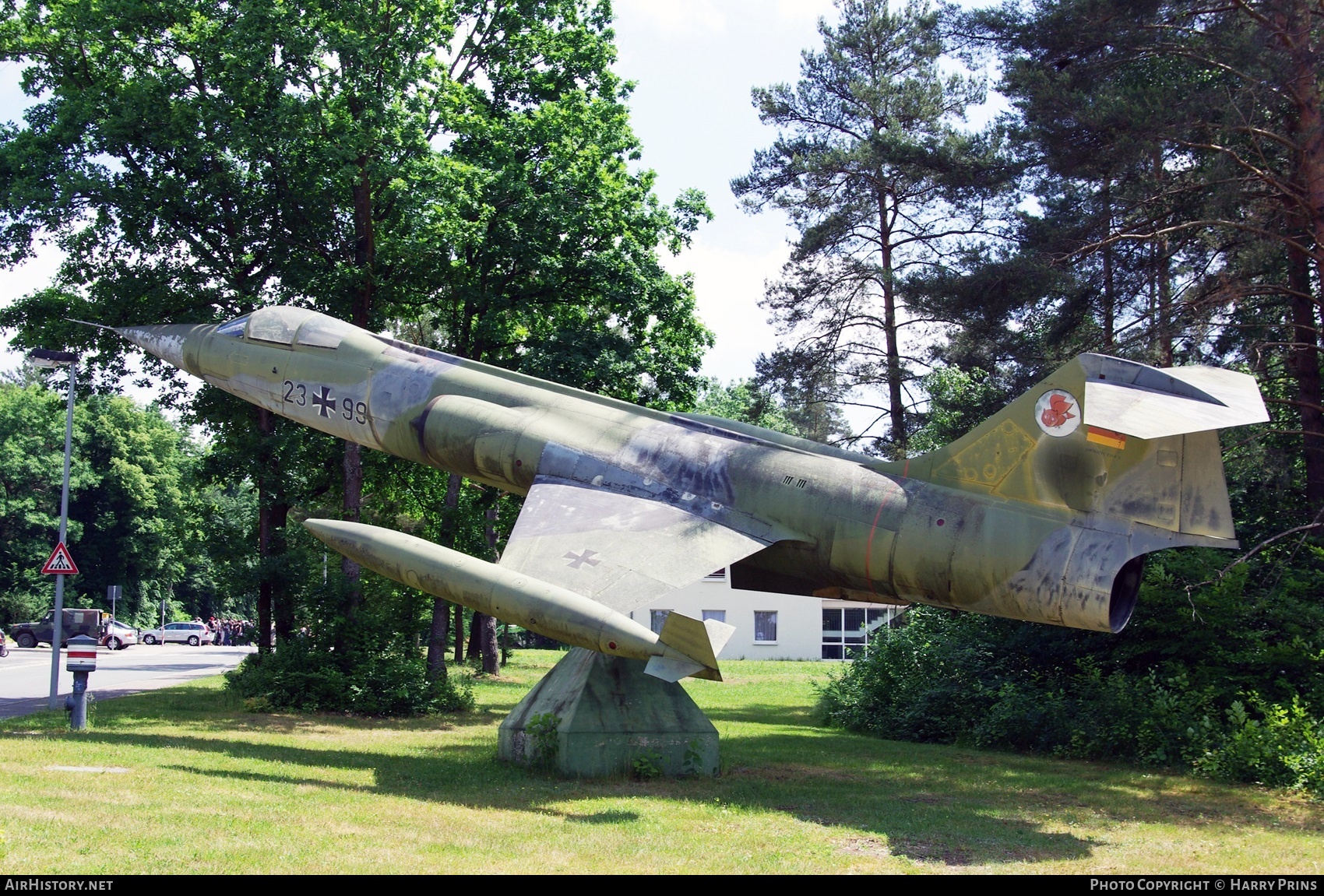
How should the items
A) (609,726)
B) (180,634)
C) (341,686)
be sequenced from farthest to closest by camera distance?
(180,634), (341,686), (609,726)

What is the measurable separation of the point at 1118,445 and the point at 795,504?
11.5ft

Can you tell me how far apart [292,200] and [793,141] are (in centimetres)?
1329

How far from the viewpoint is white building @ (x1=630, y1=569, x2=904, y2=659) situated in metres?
46.7

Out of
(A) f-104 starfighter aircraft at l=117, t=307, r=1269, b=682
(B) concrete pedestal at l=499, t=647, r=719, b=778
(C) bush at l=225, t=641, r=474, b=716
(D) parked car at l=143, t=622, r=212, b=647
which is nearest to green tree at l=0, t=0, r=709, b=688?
(C) bush at l=225, t=641, r=474, b=716

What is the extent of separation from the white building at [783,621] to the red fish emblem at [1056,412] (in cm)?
3630

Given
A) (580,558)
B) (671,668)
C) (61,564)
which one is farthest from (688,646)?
(61,564)

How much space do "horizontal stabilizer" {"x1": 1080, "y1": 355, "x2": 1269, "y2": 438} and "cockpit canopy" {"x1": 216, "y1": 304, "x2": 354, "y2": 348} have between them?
10.8 metres

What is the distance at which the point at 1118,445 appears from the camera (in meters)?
10.2

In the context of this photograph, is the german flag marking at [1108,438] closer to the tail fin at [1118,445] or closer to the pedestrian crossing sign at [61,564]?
the tail fin at [1118,445]

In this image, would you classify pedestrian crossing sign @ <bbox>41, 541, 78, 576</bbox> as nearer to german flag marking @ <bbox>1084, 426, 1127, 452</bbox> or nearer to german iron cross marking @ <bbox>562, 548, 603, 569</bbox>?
german iron cross marking @ <bbox>562, 548, 603, 569</bbox>

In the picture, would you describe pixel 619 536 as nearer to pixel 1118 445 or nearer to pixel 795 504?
pixel 795 504

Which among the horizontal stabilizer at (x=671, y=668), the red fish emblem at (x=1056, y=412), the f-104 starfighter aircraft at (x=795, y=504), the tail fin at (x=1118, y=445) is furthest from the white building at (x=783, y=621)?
the horizontal stabilizer at (x=671, y=668)

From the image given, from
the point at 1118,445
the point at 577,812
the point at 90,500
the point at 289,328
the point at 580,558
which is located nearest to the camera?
the point at 577,812

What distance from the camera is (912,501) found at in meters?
11.2
